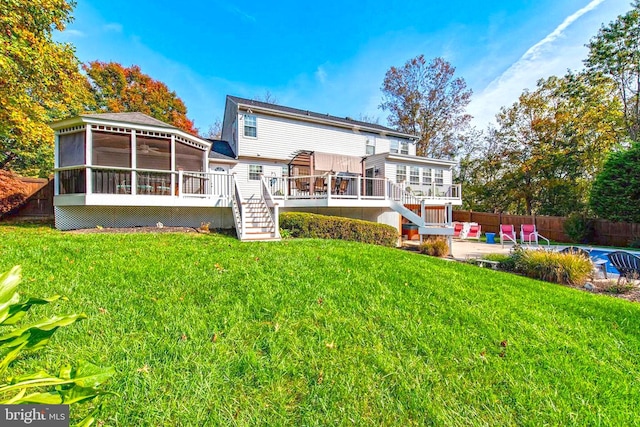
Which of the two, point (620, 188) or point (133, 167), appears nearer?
point (133, 167)

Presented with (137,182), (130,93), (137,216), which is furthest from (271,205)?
(130,93)

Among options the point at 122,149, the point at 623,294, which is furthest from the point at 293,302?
the point at 122,149

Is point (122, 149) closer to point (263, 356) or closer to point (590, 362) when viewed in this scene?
point (263, 356)

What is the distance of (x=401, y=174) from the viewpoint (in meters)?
17.2

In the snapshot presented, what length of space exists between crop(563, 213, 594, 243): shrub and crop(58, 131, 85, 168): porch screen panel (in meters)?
24.9

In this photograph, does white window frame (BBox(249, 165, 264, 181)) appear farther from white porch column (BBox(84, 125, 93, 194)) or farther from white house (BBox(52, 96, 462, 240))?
white porch column (BBox(84, 125, 93, 194))

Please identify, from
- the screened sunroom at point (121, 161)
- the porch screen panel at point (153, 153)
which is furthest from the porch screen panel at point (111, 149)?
the porch screen panel at point (153, 153)

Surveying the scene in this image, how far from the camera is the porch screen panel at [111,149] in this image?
9766 mm

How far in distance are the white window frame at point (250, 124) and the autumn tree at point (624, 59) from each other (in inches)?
→ 954

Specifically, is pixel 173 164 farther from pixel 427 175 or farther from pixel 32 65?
pixel 427 175

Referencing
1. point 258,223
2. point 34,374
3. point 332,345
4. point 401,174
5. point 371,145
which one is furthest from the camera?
point 371,145

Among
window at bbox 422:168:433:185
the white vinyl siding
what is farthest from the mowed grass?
window at bbox 422:168:433:185

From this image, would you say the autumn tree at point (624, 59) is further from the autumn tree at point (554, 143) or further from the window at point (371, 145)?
the window at point (371, 145)

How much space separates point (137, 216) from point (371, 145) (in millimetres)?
14261
